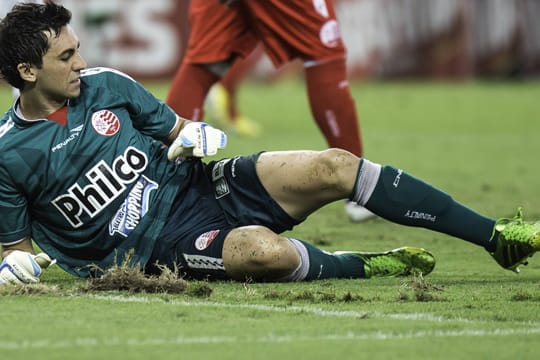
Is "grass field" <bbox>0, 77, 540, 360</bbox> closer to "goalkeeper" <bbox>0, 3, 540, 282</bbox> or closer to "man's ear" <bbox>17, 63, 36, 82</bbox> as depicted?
"goalkeeper" <bbox>0, 3, 540, 282</bbox>

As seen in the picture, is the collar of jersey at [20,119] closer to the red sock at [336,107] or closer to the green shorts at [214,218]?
the green shorts at [214,218]

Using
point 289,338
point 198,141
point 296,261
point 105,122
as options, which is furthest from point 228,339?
point 105,122

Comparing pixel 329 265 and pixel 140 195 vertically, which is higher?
pixel 140 195

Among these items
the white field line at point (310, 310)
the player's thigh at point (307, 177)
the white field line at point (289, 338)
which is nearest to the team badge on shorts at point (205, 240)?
the player's thigh at point (307, 177)

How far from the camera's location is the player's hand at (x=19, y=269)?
4.60 meters

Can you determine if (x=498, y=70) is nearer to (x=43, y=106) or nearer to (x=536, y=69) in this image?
(x=536, y=69)

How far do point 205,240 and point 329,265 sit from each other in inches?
20.5

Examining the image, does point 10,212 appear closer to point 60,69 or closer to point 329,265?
point 60,69

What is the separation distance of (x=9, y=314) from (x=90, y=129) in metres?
1.04

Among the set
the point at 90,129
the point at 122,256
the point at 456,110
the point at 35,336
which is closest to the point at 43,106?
the point at 90,129

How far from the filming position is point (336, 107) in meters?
6.60

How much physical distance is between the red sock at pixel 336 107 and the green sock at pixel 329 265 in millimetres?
1615

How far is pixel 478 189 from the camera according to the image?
8.38 m

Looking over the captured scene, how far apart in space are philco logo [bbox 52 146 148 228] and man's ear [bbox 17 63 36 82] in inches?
16.7
